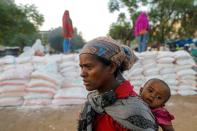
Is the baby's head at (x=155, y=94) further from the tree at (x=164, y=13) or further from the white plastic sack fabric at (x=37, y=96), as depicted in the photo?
the tree at (x=164, y=13)

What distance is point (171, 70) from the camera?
26.6 feet

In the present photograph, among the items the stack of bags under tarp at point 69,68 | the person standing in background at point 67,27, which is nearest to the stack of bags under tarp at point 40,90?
the stack of bags under tarp at point 69,68

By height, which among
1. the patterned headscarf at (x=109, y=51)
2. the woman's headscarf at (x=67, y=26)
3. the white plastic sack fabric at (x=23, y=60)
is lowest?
the white plastic sack fabric at (x=23, y=60)

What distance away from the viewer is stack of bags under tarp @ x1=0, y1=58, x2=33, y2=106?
677 centimetres

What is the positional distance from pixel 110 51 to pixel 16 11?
18.5 m

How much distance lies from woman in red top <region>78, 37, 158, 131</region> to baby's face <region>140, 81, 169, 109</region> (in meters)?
0.47

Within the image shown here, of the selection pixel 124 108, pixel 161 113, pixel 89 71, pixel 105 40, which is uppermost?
pixel 105 40

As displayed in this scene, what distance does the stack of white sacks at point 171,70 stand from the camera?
26.2ft

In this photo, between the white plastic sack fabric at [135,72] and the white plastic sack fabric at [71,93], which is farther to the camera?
the white plastic sack fabric at [135,72]

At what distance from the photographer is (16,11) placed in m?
19.4

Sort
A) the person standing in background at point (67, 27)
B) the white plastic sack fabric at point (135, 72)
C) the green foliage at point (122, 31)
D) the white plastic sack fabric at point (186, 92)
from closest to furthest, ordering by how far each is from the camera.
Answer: the white plastic sack fabric at point (135, 72)
the white plastic sack fabric at point (186, 92)
the person standing in background at point (67, 27)
the green foliage at point (122, 31)

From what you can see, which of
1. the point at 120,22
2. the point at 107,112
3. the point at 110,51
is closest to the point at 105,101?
the point at 107,112

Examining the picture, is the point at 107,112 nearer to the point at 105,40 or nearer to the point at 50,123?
the point at 105,40

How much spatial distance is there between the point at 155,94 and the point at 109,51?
59 cm
